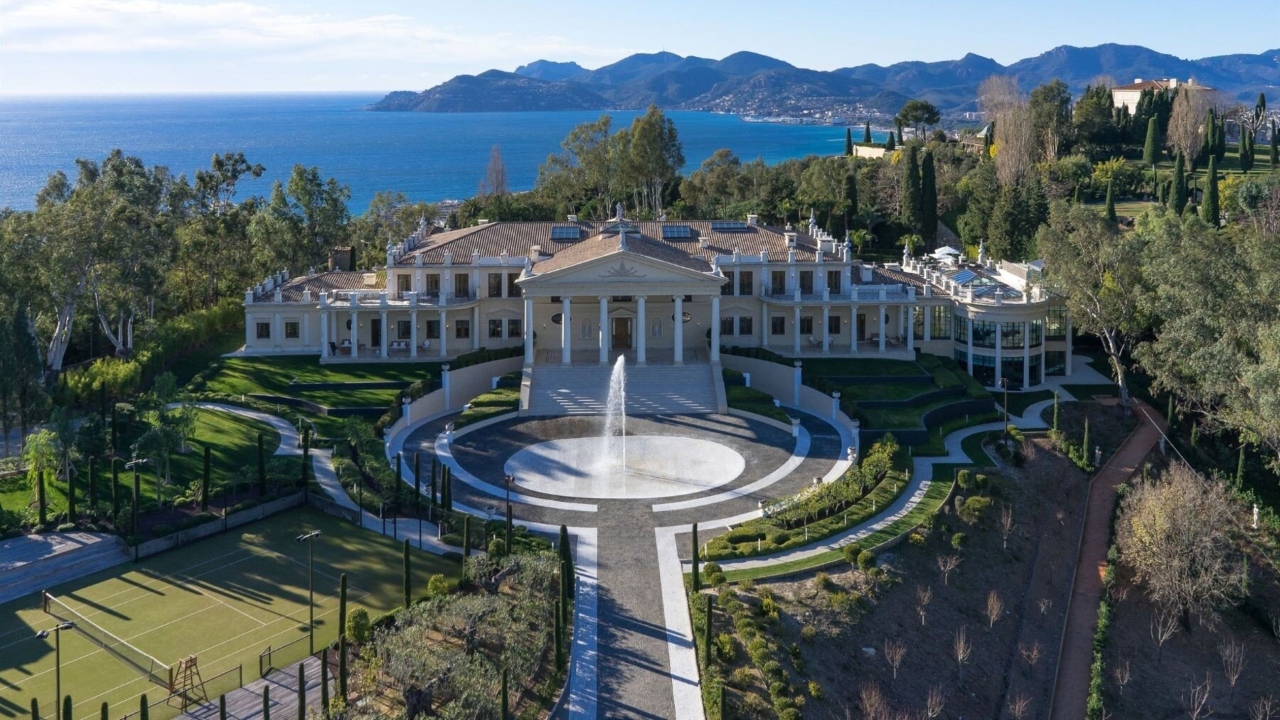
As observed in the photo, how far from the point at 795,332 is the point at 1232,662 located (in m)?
32.6

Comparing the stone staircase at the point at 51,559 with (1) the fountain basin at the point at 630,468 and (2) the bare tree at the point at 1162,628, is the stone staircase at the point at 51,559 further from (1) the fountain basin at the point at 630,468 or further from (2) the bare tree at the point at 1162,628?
(2) the bare tree at the point at 1162,628

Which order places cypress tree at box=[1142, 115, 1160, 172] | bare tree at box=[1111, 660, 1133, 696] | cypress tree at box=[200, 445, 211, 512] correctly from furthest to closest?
cypress tree at box=[1142, 115, 1160, 172], cypress tree at box=[200, 445, 211, 512], bare tree at box=[1111, 660, 1133, 696]

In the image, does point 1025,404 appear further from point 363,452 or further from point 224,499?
point 224,499

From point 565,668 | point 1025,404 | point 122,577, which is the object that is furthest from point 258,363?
point 1025,404

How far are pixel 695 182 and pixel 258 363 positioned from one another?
5549 centimetres

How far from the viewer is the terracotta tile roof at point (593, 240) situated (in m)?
67.3

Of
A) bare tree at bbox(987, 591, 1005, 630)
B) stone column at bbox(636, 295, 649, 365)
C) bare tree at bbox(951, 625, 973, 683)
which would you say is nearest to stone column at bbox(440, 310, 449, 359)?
stone column at bbox(636, 295, 649, 365)

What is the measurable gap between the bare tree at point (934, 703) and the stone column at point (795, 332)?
33330 millimetres

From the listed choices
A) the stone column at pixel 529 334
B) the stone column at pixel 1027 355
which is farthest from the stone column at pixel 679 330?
the stone column at pixel 1027 355

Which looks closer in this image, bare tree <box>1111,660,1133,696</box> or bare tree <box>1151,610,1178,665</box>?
bare tree <box>1111,660,1133,696</box>

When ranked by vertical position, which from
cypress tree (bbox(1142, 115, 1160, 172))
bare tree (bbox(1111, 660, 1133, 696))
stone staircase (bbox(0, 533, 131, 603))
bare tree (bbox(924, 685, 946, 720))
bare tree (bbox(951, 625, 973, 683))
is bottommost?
bare tree (bbox(1111, 660, 1133, 696))

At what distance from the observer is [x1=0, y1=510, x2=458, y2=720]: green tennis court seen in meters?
31.7

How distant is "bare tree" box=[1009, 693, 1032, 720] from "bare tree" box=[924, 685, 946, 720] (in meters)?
2.42

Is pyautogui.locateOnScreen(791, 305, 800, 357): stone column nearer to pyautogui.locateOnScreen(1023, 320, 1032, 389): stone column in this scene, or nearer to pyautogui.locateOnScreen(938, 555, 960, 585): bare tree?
pyautogui.locateOnScreen(1023, 320, 1032, 389): stone column
